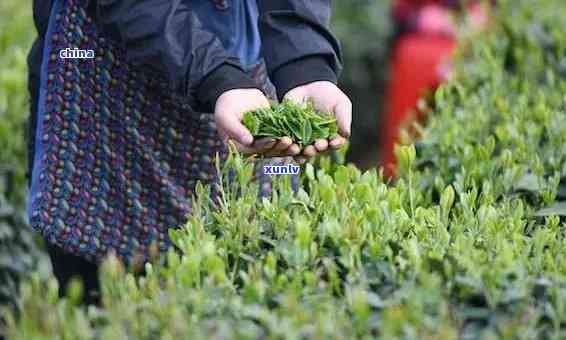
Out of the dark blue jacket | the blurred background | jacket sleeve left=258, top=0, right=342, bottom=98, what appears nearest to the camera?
the dark blue jacket

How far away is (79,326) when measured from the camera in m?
1.79

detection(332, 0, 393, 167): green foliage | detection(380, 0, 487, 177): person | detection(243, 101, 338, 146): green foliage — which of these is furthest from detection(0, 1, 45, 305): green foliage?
detection(332, 0, 393, 167): green foliage

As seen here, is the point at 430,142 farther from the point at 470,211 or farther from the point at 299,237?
the point at 299,237

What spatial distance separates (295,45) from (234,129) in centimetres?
34

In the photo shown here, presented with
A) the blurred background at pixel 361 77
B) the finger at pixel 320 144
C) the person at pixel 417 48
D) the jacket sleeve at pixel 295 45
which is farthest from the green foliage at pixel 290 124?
the person at pixel 417 48

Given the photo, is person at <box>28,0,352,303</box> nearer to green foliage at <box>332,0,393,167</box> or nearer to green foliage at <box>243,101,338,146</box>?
green foliage at <box>243,101,338,146</box>

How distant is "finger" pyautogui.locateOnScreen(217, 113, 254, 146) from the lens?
2.33 metres

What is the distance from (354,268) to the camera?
2111 millimetres

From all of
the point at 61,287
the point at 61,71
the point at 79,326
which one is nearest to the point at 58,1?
the point at 61,71

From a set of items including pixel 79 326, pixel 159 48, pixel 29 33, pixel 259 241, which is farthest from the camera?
pixel 29 33

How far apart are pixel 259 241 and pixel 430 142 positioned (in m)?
1.15

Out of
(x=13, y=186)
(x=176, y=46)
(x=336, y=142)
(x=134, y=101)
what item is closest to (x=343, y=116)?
(x=336, y=142)

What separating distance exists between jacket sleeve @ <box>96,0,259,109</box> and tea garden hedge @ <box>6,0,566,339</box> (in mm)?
180

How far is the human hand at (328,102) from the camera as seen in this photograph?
2.43m
